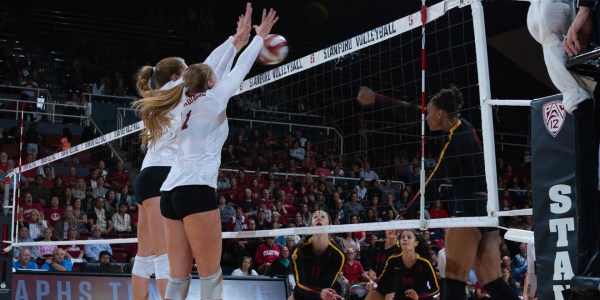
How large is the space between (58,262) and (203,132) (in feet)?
24.8

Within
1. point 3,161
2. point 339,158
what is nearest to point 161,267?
point 339,158

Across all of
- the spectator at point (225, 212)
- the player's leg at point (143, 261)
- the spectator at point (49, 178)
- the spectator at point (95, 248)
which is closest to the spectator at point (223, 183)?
the spectator at point (225, 212)

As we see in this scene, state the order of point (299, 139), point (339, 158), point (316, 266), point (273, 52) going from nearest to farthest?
1. point (273, 52)
2. point (316, 266)
3. point (299, 139)
4. point (339, 158)

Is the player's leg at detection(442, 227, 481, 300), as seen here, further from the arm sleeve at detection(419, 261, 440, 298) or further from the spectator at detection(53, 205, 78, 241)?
the spectator at detection(53, 205, 78, 241)

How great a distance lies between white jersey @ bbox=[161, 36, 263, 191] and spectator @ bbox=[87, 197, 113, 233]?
8595 millimetres

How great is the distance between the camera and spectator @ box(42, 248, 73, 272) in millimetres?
11305

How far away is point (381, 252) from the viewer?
11477mm

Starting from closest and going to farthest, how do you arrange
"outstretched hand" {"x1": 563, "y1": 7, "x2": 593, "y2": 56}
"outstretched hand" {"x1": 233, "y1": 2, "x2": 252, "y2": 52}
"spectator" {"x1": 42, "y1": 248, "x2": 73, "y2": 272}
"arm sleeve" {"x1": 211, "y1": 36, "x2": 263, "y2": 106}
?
"outstretched hand" {"x1": 563, "y1": 7, "x2": 593, "y2": 56}
"arm sleeve" {"x1": 211, "y1": 36, "x2": 263, "y2": 106}
"outstretched hand" {"x1": 233, "y1": 2, "x2": 252, "y2": 52}
"spectator" {"x1": 42, "y1": 248, "x2": 73, "y2": 272}

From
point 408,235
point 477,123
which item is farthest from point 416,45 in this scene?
point 408,235

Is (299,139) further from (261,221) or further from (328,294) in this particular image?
(328,294)

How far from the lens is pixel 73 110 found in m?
18.6

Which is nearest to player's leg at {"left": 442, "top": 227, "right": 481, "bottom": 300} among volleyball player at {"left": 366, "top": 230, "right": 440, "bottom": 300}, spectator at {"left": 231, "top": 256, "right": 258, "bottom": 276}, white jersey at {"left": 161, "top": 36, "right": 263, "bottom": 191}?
white jersey at {"left": 161, "top": 36, "right": 263, "bottom": 191}

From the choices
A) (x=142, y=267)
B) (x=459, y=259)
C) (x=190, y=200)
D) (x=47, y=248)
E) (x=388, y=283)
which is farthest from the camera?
(x=47, y=248)

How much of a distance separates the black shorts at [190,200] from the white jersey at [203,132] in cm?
4
